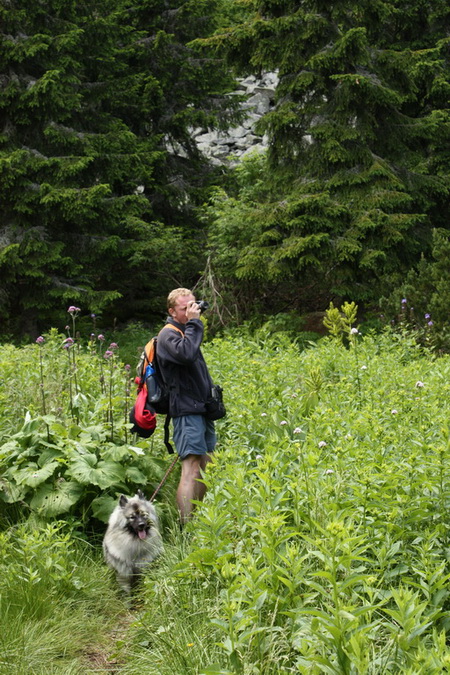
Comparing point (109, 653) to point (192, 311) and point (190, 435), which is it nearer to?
point (190, 435)

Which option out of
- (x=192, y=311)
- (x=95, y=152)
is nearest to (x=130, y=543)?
(x=192, y=311)

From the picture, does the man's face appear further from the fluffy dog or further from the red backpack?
the fluffy dog

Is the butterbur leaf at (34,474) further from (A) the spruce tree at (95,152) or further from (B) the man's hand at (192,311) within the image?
(A) the spruce tree at (95,152)

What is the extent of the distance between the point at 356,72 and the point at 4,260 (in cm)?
802

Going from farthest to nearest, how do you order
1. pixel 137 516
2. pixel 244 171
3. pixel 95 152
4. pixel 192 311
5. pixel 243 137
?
pixel 243 137 < pixel 244 171 < pixel 95 152 < pixel 192 311 < pixel 137 516

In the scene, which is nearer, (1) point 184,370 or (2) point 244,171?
(1) point 184,370

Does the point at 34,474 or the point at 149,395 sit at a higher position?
the point at 149,395

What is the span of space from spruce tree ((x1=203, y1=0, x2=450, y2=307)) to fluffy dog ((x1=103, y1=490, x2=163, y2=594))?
763 centimetres

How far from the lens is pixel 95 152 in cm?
1478

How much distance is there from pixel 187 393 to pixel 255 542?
1939 mm

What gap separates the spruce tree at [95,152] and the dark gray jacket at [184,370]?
887 cm

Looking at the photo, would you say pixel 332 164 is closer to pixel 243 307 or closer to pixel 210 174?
pixel 243 307

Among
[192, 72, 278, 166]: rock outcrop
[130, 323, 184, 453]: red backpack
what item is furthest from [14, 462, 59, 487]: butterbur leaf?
[192, 72, 278, 166]: rock outcrop

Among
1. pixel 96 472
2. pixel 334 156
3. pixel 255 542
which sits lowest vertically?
pixel 96 472
